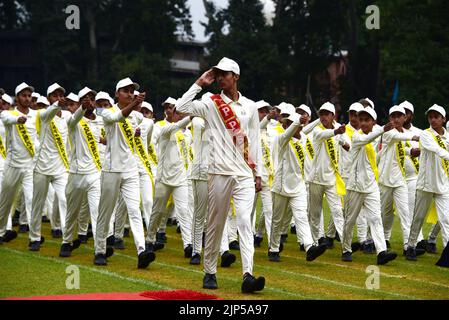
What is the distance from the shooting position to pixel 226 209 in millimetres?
13055

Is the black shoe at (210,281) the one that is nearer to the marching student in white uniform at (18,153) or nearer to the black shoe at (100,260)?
A: the black shoe at (100,260)

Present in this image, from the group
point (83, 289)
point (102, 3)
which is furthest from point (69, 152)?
point (102, 3)

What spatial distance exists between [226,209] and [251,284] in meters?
1.05

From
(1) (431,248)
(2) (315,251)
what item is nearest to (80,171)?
(2) (315,251)

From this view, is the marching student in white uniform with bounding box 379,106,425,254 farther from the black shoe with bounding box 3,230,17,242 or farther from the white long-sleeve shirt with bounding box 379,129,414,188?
the black shoe with bounding box 3,230,17,242

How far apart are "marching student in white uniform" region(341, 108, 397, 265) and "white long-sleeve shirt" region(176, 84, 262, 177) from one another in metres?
3.72

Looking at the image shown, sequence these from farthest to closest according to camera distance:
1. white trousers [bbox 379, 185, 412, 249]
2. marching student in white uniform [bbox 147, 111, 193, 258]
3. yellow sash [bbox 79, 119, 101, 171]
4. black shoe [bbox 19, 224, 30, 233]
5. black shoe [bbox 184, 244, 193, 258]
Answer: black shoe [bbox 19, 224, 30, 233]
white trousers [bbox 379, 185, 412, 249]
marching student in white uniform [bbox 147, 111, 193, 258]
black shoe [bbox 184, 244, 193, 258]
yellow sash [bbox 79, 119, 101, 171]

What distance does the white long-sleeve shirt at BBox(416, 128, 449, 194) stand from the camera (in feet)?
56.0

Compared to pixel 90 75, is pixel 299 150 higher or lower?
higher

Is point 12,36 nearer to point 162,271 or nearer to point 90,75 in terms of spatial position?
point 90,75

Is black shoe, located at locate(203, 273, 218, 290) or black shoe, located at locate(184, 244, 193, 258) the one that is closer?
black shoe, located at locate(203, 273, 218, 290)

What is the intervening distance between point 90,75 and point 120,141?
59.4m

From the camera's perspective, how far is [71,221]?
1627cm

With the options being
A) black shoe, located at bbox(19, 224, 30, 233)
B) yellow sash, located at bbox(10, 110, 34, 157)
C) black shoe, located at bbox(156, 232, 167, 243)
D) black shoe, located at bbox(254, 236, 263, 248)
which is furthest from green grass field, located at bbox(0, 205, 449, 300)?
black shoe, located at bbox(19, 224, 30, 233)
